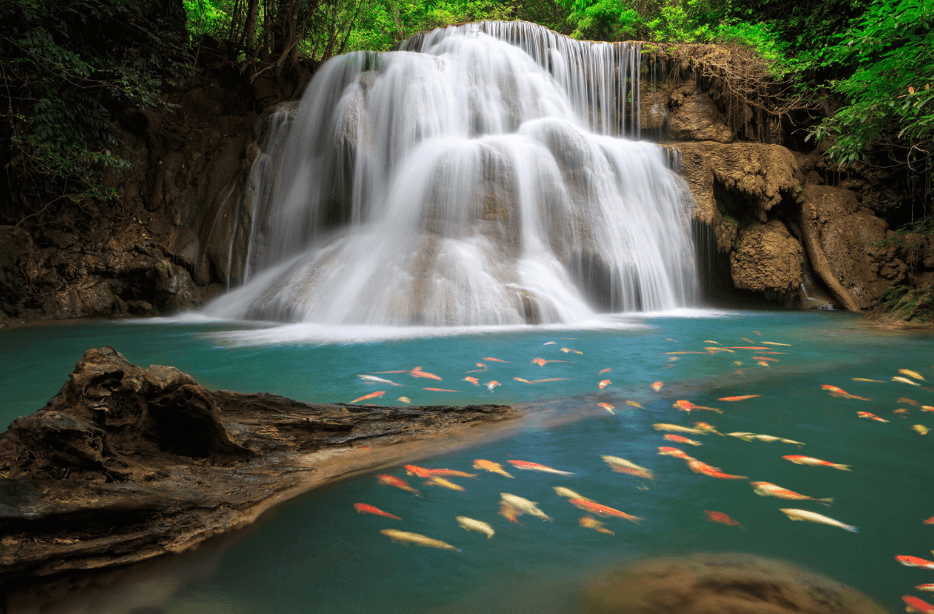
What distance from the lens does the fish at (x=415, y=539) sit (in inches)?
77.4

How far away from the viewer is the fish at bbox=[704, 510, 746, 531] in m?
2.13

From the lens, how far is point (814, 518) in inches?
85.4

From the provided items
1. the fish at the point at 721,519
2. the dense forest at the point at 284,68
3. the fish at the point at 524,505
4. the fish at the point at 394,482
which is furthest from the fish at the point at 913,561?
the dense forest at the point at 284,68

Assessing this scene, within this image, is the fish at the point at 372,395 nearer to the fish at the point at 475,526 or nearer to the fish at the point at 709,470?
the fish at the point at 475,526

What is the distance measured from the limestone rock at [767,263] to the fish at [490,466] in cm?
1059

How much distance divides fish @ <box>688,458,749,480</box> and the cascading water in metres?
5.16

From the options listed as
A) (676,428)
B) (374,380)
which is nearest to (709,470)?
(676,428)

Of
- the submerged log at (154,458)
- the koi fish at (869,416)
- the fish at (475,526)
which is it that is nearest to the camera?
the submerged log at (154,458)

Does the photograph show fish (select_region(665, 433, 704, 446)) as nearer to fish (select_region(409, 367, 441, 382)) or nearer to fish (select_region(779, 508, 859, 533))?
fish (select_region(779, 508, 859, 533))

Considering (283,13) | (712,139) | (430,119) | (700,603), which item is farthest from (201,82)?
(700,603)

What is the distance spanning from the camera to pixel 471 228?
374 inches

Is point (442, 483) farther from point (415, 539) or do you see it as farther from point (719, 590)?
point (719, 590)

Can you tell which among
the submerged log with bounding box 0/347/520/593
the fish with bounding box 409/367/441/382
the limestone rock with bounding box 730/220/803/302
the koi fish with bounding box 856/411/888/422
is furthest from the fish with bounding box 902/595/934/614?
the limestone rock with bounding box 730/220/803/302

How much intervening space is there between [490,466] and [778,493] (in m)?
1.35
